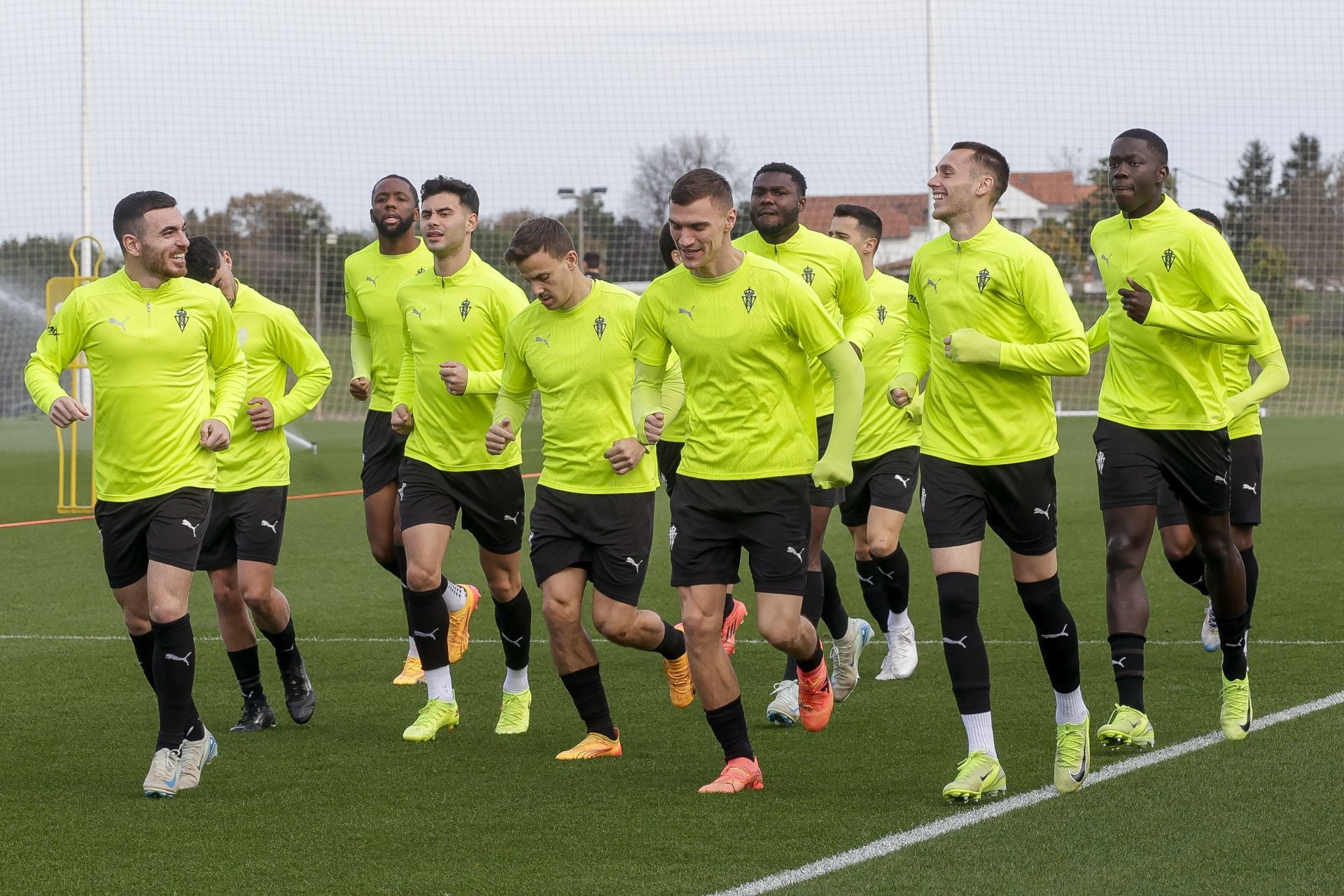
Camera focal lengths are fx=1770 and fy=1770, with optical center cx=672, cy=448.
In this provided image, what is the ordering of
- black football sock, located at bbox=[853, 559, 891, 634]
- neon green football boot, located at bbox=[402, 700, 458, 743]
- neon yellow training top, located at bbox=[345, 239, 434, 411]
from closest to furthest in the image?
neon green football boot, located at bbox=[402, 700, 458, 743]
neon yellow training top, located at bbox=[345, 239, 434, 411]
black football sock, located at bbox=[853, 559, 891, 634]

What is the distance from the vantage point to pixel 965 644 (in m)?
6.01

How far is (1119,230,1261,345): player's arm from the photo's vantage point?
6.45 m

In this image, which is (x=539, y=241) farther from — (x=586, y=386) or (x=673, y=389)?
(x=673, y=389)

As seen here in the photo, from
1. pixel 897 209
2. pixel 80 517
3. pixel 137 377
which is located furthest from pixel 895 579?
pixel 897 209

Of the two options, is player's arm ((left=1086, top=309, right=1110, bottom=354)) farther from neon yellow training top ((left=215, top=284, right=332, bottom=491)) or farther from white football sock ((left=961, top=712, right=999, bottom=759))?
neon yellow training top ((left=215, top=284, right=332, bottom=491))

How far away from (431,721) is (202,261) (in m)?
2.21

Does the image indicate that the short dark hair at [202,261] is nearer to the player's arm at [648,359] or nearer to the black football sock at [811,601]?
the player's arm at [648,359]

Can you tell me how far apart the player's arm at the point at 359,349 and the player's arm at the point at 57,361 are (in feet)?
6.87

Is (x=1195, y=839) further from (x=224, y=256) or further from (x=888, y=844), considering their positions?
(x=224, y=256)

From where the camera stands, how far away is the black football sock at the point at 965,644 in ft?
19.6

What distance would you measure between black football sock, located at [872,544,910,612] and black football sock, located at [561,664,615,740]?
2.16 metres

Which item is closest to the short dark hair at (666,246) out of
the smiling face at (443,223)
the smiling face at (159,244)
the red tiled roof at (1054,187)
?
the smiling face at (443,223)

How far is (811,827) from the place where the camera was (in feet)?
18.2

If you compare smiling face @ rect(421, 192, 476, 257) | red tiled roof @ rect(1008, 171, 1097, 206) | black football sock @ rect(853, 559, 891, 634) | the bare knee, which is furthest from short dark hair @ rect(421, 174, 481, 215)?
red tiled roof @ rect(1008, 171, 1097, 206)
